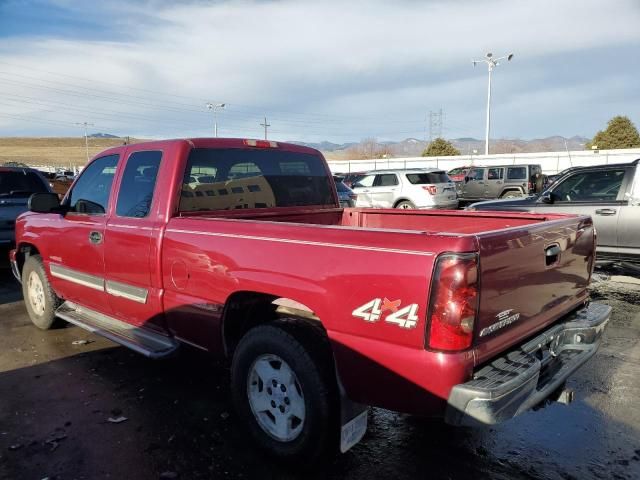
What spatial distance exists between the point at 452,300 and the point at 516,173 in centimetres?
2159

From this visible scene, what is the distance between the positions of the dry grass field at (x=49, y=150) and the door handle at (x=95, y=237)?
75.7 meters

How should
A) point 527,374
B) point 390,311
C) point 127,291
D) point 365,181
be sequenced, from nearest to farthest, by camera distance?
point 390,311 → point 527,374 → point 127,291 → point 365,181

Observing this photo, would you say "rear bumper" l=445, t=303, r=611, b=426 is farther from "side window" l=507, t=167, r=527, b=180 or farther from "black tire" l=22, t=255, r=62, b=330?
"side window" l=507, t=167, r=527, b=180

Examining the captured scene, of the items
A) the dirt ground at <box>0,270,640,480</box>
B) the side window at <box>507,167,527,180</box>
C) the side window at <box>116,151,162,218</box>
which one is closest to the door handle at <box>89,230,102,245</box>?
the side window at <box>116,151,162,218</box>

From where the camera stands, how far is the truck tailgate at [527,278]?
2.35 meters

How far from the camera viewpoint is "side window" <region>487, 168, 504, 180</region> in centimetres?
2222

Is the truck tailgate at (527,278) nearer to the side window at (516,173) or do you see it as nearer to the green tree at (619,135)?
the side window at (516,173)

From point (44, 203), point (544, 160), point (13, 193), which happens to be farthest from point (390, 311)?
point (544, 160)

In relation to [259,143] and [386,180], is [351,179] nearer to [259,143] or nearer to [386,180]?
[386,180]

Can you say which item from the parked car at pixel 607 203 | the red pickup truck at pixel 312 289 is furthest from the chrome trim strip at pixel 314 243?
the parked car at pixel 607 203

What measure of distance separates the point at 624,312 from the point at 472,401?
4.91 meters

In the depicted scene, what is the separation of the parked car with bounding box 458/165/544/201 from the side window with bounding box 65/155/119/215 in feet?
63.2

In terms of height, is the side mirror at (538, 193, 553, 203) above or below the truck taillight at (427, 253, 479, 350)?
above

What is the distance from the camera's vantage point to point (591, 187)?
764 centimetres
